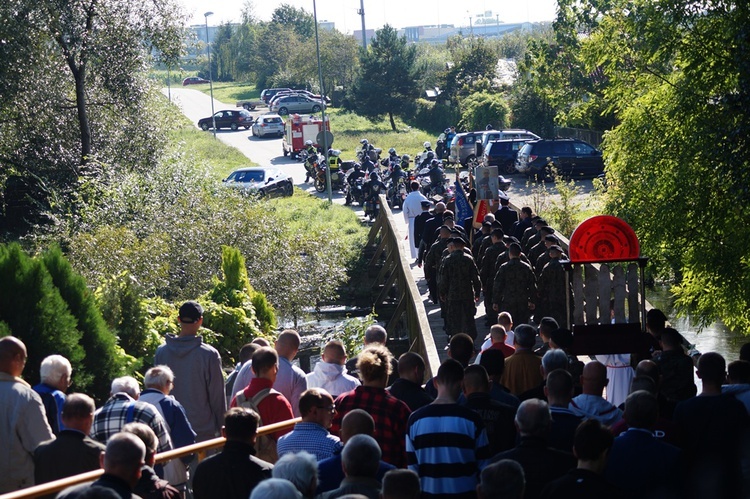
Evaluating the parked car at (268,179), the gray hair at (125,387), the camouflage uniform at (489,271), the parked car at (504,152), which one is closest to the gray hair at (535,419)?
the gray hair at (125,387)

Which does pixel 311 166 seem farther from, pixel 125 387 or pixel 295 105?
pixel 125 387

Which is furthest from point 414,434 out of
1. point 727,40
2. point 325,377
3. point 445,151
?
point 445,151

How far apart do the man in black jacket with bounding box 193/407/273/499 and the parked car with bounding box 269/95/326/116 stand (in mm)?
70950

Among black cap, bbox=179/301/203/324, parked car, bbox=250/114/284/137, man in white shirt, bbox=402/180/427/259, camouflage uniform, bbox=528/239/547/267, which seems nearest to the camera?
black cap, bbox=179/301/203/324

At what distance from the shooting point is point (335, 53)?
3376 inches

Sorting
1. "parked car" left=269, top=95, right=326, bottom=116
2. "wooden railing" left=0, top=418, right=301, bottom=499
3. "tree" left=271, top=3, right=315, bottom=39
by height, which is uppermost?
"tree" left=271, top=3, right=315, bottom=39

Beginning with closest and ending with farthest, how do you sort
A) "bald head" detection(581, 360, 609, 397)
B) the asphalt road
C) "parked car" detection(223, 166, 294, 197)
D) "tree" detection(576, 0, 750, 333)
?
"bald head" detection(581, 360, 609, 397)
"tree" detection(576, 0, 750, 333)
the asphalt road
"parked car" detection(223, 166, 294, 197)

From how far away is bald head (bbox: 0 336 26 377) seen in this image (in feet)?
24.4

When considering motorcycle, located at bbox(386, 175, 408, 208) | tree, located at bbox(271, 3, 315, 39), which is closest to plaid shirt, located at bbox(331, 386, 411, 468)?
motorcycle, located at bbox(386, 175, 408, 208)

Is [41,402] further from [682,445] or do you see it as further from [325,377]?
[682,445]

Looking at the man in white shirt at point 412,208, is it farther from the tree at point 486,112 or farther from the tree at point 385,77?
the tree at point 385,77

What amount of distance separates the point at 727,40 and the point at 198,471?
28.9 feet

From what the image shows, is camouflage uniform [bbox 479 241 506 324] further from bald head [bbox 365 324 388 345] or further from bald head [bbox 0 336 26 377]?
bald head [bbox 0 336 26 377]

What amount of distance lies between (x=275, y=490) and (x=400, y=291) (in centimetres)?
1661
